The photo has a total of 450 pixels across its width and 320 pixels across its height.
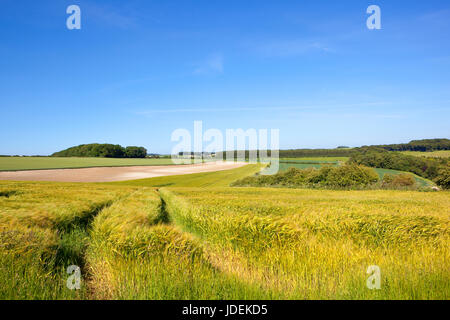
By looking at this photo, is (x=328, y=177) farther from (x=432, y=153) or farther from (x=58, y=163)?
(x=58, y=163)

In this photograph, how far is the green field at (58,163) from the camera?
73.6ft

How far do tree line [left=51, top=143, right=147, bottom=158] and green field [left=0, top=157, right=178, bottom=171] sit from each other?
1.86m

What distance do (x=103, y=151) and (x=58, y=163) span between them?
8.38 metres

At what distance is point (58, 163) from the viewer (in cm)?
2883

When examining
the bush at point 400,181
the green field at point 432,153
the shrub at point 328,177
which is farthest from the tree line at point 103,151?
the green field at point 432,153

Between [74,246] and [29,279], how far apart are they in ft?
7.47

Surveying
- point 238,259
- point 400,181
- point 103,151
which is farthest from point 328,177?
point 238,259

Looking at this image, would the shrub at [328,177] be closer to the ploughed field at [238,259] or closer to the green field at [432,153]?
the green field at [432,153]

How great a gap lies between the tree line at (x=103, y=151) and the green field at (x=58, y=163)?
1.86 m

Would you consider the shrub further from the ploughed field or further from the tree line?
the ploughed field

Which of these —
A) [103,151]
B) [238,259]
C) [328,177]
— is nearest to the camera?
[238,259]

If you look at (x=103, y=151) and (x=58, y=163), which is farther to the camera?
(x=103, y=151)

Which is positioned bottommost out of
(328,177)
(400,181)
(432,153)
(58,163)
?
(400,181)
